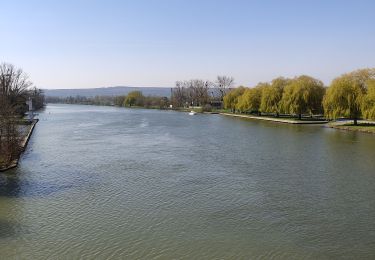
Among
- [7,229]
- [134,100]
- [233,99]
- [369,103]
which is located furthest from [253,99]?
[134,100]

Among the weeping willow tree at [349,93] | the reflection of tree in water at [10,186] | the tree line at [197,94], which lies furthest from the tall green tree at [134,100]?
the reflection of tree in water at [10,186]

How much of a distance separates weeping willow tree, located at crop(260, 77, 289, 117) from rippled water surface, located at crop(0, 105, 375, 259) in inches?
1404

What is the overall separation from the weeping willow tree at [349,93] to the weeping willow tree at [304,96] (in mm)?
8040

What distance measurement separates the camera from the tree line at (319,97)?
43.7 m

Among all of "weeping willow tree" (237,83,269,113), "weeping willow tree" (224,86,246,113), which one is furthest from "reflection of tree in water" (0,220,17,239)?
"weeping willow tree" (224,86,246,113)

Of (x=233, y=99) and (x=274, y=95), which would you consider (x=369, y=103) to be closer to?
(x=274, y=95)

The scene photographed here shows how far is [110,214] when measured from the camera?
14.1m

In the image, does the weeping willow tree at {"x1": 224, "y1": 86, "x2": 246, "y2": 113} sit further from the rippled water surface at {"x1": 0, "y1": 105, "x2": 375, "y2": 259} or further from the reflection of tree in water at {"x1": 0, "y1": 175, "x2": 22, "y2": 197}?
the reflection of tree in water at {"x1": 0, "y1": 175, "x2": 22, "y2": 197}

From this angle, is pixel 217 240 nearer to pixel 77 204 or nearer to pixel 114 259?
pixel 114 259

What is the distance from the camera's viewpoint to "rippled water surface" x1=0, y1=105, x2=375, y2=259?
11.3m

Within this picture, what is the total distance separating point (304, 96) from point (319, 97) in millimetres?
2567

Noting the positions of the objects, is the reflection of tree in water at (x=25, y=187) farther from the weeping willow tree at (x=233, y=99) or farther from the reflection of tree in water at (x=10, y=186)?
the weeping willow tree at (x=233, y=99)

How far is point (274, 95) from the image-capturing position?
63000mm

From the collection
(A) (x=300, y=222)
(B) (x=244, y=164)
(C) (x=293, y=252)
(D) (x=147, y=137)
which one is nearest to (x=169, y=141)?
(D) (x=147, y=137)
